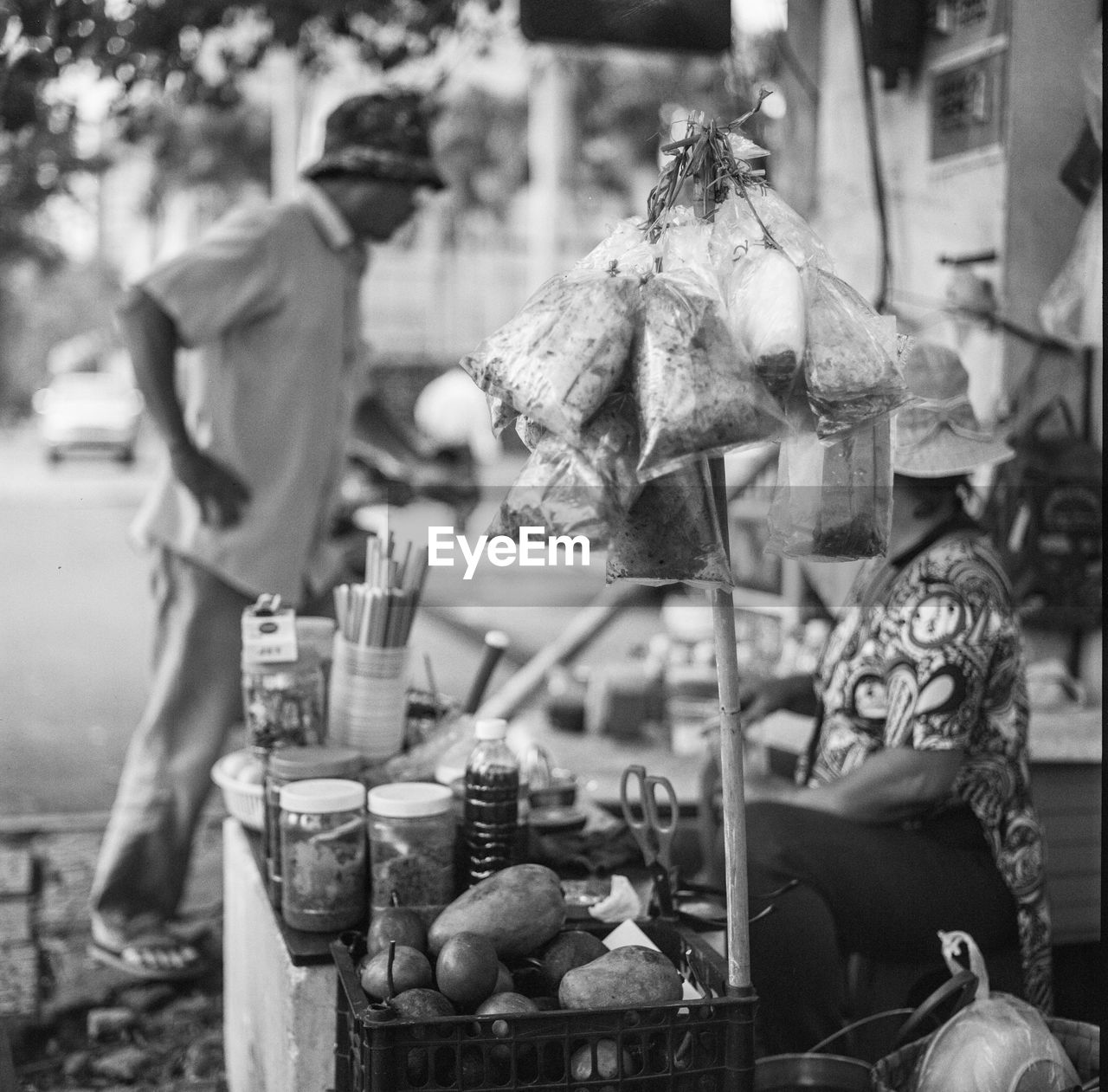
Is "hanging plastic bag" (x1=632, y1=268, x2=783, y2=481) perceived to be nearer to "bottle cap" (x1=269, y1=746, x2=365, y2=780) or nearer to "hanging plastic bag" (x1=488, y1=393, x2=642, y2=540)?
"hanging plastic bag" (x1=488, y1=393, x2=642, y2=540)

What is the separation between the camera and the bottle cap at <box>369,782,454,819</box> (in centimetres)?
200

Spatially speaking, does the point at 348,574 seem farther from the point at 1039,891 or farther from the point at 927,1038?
the point at 927,1038

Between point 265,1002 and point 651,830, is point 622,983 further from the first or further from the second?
point 265,1002

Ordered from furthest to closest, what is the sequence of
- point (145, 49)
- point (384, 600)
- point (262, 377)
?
1. point (145, 49)
2. point (262, 377)
3. point (384, 600)

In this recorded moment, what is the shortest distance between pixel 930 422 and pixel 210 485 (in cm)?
181

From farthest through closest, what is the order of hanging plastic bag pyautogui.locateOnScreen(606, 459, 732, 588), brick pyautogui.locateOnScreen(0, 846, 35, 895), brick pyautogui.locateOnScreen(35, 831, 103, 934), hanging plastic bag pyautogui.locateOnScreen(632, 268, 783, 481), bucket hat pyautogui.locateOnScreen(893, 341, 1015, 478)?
brick pyautogui.locateOnScreen(0, 846, 35, 895) < brick pyautogui.locateOnScreen(35, 831, 103, 934) < bucket hat pyautogui.locateOnScreen(893, 341, 1015, 478) < hanging plastic bag pyautogui.locateOnScreen(606, 459, 732, 588) < hanging plastic bag pyautogui.locateOnScreen(632, 268, 783, 481)

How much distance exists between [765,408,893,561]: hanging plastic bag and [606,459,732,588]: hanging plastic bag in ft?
0.56

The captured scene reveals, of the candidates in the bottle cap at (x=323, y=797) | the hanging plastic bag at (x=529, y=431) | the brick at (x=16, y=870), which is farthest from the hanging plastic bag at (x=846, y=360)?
the brick at (x=16, y=870)

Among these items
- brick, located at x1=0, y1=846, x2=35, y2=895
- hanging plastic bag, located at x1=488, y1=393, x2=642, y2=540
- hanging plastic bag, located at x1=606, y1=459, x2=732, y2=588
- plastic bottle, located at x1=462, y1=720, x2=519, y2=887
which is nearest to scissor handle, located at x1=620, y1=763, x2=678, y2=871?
plastic bottle, located at x1=462, y1=720, x2=519, y2=887

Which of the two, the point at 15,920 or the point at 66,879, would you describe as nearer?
the point at 15,920

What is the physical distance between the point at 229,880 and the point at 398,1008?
1246 mm

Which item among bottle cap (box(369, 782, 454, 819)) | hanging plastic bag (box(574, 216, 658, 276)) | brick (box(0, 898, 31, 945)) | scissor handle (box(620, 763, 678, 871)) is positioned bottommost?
brick (box(0, 898, 31, 945))

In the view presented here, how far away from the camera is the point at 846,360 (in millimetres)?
1519

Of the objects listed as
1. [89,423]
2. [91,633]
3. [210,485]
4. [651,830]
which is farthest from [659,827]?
[89,423]
